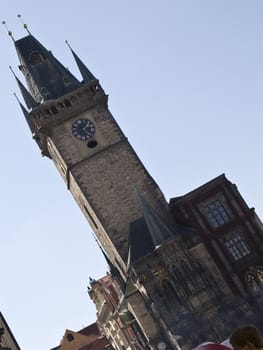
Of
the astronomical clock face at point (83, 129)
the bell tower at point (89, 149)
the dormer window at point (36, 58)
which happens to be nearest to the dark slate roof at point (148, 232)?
the bell tower at point (89, 149)

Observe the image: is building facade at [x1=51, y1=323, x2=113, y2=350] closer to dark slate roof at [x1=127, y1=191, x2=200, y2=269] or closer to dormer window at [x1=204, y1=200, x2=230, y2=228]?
dark slate roof at [x1=127, y1=191, x2=200, y2=269]

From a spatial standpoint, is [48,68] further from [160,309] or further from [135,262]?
[160,309]

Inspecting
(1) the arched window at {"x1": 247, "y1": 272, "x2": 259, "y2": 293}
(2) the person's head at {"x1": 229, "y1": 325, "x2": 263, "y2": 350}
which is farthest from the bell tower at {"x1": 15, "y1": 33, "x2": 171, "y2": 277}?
(2) the person's head at {"x1": 229, "y1": 325, "x2": 263, "y2": 350}

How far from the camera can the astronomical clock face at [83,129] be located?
5556 centimetres

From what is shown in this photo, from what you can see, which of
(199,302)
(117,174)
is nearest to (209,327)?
(199,302)

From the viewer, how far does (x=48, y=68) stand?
59.3 metres

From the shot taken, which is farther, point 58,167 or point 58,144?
point 58,167

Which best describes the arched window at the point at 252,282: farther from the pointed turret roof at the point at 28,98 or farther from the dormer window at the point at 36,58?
the dormer window at the point at 36,58

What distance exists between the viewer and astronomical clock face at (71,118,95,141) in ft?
182

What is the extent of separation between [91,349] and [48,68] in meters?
42.4

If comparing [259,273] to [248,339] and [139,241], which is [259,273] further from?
[248,339]

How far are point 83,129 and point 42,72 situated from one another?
754 cm

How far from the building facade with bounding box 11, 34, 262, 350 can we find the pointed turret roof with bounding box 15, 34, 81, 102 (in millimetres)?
95

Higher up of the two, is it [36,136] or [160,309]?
[36,136]
